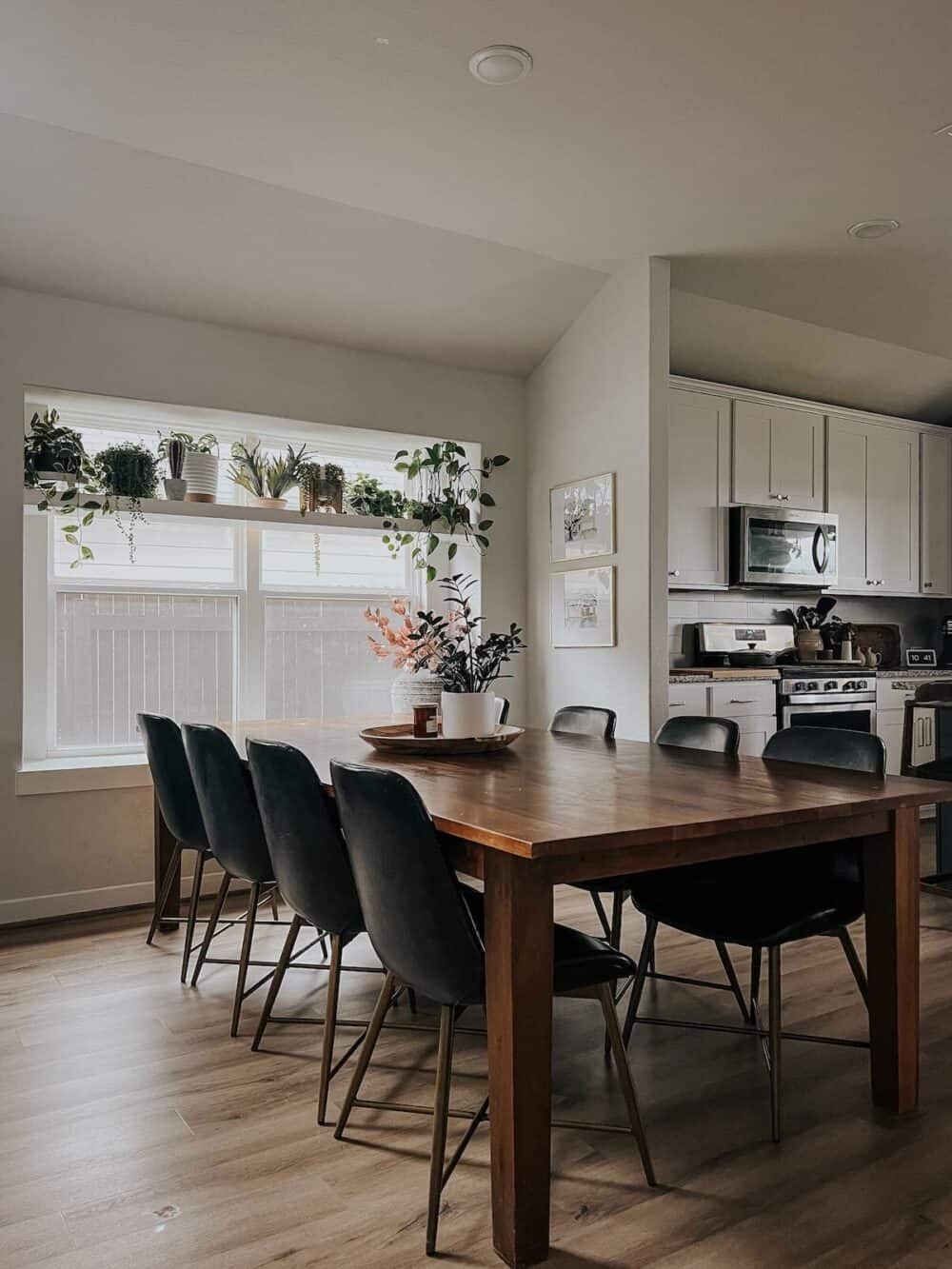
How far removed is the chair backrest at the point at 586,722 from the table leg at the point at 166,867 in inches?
64.1

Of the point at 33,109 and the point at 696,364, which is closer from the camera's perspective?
the point at 33,109

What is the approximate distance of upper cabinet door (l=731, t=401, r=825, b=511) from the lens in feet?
17.8

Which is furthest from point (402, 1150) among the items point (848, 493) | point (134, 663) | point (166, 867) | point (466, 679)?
point (848, 493)

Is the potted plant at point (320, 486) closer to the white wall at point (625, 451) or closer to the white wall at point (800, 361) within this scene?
the white wall at point (625, 451)

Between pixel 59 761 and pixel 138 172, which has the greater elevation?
pixel 138 172

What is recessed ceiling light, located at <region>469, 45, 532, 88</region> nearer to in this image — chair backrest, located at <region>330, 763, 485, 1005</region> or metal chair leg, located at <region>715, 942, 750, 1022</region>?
chair backrest, located at <region>330, 763, 485, 1005</region>

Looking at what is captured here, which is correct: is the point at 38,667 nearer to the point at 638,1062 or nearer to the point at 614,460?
the point at 614,460

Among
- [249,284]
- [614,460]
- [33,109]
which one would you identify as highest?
[33,109]

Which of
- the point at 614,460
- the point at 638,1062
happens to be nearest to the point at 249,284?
the point at 614,460

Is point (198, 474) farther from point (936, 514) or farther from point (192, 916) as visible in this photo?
point (936, 514)

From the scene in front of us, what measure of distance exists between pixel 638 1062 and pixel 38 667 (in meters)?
3.03

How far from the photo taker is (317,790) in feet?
7.35

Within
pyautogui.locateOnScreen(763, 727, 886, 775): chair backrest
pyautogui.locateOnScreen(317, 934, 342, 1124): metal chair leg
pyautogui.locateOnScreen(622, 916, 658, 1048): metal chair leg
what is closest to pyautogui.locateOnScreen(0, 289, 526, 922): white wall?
pyautogui.locateOnScreen(317, 934, 342, 1124): metal chair leg

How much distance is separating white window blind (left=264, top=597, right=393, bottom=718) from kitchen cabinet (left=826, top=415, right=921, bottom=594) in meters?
3.01
